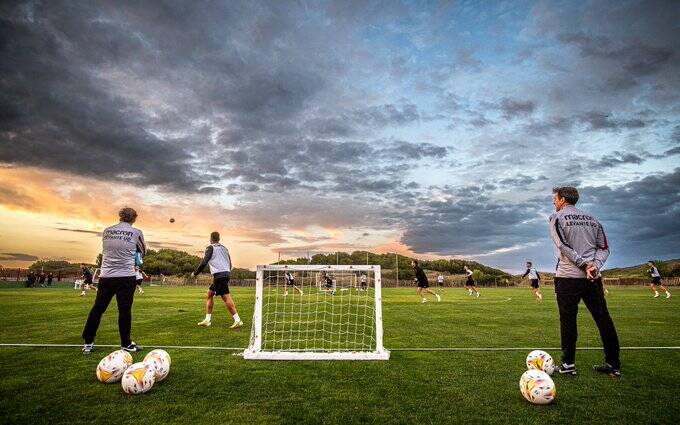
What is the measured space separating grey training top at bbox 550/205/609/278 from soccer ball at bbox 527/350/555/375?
1136 millimetres

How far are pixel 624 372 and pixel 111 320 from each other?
12.0 metres

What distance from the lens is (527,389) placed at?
4.42 meters

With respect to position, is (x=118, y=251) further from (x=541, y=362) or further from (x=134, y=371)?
(x=541, y=362)

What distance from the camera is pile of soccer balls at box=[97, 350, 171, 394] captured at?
4.59 metres

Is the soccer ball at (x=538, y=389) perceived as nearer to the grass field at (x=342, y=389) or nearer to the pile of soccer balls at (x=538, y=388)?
the pile of soccer balls at (x=538, y=388)

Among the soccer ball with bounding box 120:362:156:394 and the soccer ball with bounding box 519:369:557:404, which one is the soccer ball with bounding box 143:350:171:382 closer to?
the soccer ball with bounding box 120:362:156:394

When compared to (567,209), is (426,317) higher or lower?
lower

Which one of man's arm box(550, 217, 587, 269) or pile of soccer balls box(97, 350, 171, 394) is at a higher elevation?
man's arm box(550, 217, 587, 269)

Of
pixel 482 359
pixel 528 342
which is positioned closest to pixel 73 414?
pixel 482 359

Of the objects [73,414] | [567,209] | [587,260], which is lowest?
[73,414]

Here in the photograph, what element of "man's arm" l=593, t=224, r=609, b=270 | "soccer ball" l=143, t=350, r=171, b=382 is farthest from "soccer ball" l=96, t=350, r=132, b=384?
"man's arm" l=593, t=224, r=609, b=270

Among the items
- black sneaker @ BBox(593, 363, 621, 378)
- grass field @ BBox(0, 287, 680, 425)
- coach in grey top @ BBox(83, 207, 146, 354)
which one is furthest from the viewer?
coach in grey top @ BBox(83, 207, 146, 354)

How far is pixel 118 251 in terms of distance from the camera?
21.4 feet

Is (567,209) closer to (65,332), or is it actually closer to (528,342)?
(528,342)
